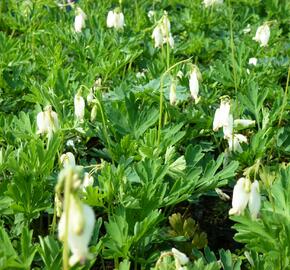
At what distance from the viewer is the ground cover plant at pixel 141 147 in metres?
1.97

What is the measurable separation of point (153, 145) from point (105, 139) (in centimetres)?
24

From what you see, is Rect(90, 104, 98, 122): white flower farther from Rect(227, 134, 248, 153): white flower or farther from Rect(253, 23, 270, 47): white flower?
Rect(253, 23, 270, 47): white flower

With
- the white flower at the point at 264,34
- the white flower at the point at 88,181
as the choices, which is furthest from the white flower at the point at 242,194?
the white flower at the point at 264,34

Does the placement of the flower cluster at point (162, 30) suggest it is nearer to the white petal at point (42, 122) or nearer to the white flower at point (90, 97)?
the white flower at point (90, 97)

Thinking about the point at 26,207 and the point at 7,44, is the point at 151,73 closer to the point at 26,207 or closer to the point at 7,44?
the point at 7,44

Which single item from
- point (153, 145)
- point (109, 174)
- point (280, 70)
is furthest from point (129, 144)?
point (280, 70)

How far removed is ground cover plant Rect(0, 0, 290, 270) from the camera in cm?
197

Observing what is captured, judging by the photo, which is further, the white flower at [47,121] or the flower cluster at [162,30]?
the flower cluster at [162,30]

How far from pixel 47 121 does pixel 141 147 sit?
376 mm

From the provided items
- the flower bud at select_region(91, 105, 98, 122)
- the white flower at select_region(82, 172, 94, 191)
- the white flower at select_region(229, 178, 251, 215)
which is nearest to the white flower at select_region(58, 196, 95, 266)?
the white flower at select_region(229, 178, 251, 215)

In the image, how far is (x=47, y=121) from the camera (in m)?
2.47

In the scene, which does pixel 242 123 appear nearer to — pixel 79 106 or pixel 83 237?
pixel 79 106

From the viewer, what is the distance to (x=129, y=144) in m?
2.62

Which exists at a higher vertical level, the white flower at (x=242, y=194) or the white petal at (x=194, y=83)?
the white petal at (x=194, y=83)
